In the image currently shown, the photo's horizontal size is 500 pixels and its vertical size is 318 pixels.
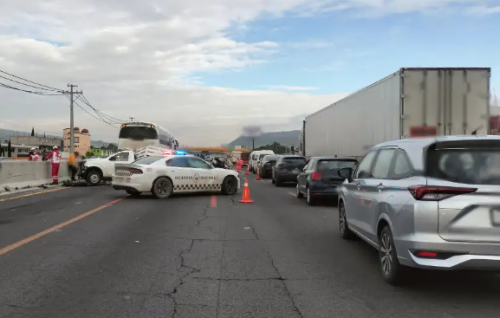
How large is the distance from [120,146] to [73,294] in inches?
950

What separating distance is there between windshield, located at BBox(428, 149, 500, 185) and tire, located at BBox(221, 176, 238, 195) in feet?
39.5

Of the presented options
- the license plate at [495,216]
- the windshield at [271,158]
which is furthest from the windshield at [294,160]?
the license plate at [495,216]

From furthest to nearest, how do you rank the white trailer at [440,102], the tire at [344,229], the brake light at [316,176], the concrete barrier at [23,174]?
the concrete barrier at [23,174] → the brake light at [316,176] → the white trailer at [440,102] → the tire at [344,229]

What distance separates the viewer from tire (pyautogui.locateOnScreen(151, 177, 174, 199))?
15.2 metres

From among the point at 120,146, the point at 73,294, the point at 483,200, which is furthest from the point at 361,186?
the point at 120,146

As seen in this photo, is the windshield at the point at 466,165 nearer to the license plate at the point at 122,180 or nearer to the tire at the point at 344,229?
the tire at the point at 344,229

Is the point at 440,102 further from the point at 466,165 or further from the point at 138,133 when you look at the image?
the point at 138,133

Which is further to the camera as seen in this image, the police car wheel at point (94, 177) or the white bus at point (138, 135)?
the white bus at point (138, 135)

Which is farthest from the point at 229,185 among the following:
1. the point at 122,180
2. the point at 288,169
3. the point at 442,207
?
the point at 442,207

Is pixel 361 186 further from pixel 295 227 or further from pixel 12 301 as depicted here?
pixel 12 301

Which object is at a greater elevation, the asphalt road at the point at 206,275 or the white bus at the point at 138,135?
the white bus at the point at 138,135

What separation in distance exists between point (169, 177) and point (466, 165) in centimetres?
1167

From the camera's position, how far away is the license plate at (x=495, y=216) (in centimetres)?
458

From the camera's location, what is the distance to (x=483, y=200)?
4.59 meters
